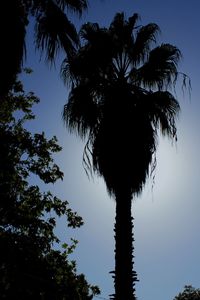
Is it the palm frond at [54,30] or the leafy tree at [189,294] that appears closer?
the palm frond at [54,30]

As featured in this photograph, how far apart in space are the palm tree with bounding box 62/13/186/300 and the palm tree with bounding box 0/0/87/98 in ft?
12.1

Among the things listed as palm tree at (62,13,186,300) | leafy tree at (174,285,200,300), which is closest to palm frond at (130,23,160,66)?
palm tree at (62,13,186,300)

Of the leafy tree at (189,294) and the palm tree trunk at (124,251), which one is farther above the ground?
the leafy tree at (189,294)

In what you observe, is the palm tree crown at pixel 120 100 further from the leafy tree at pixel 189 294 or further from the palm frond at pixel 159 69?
the leafy tree at pixel 189 294

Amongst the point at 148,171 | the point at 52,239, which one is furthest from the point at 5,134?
the point at 148,171

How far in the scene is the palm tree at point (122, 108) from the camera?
11.4 meters

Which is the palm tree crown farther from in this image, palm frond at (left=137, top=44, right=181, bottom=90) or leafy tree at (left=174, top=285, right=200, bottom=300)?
leafy tree at (left=174, top=285, right=200, bottom=300)

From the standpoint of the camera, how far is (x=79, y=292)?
17703 millimetres

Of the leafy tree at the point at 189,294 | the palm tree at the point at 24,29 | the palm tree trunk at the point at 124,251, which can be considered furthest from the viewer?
the leafy tree at the point at 189,294

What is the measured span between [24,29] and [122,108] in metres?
5.35

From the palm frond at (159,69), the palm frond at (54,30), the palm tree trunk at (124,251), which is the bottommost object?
the palm tree trunk at (124,251)

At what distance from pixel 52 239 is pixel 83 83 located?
6.59 metres

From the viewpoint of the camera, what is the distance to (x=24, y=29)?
313 inches

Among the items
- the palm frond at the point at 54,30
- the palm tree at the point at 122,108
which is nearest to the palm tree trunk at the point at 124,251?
the palm tree at the point at 122,108
